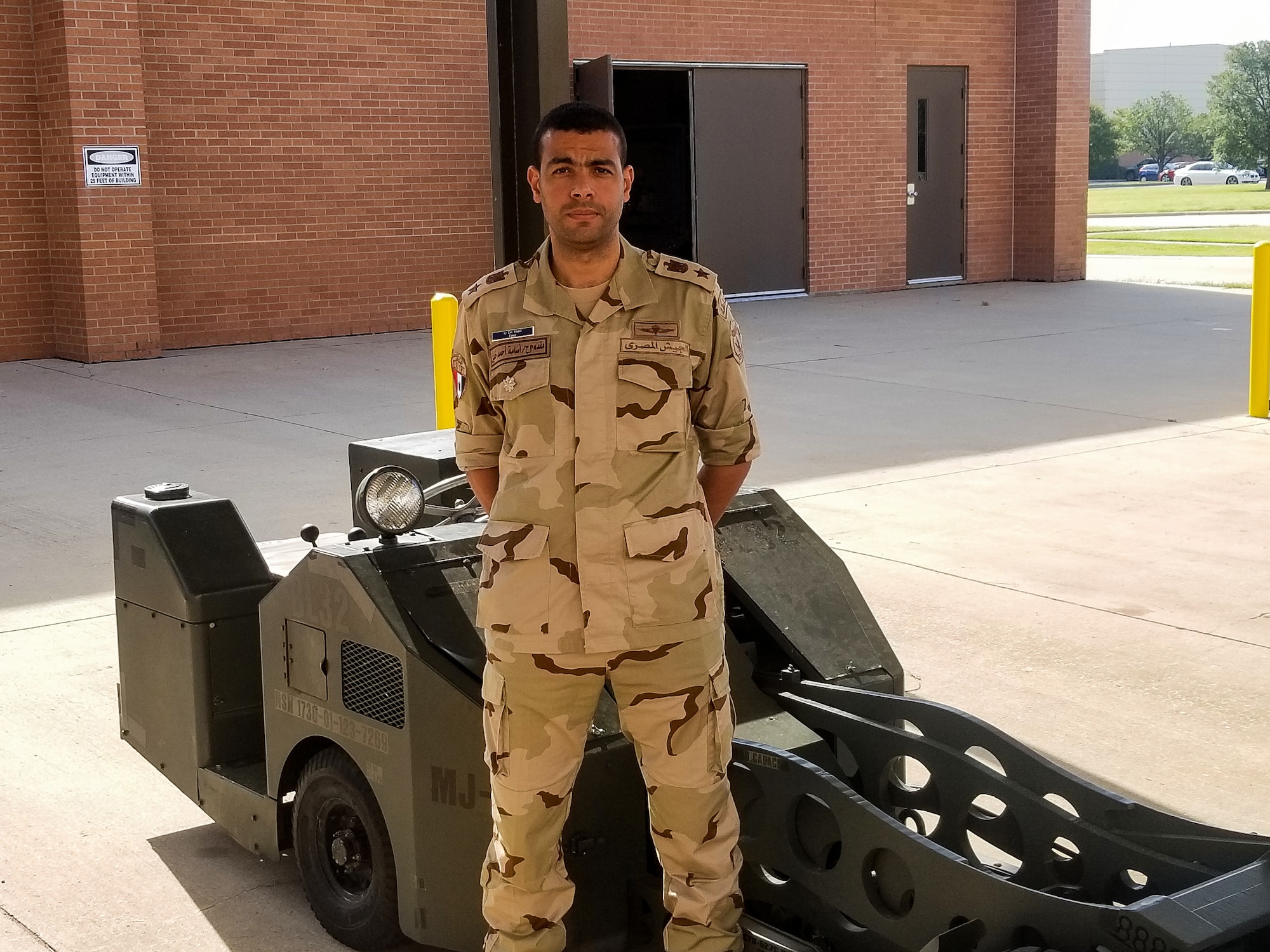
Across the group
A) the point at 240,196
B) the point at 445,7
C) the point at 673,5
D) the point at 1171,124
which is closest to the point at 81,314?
the point at 240,196

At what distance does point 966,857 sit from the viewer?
10.6 ft

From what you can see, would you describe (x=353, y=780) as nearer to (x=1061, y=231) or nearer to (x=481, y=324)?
(x=481, y=324)

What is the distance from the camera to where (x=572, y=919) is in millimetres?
3365

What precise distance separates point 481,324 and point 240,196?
13521 mm

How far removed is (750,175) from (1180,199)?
1959 inches

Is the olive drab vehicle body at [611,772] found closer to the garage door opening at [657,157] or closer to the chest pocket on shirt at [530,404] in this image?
the chest pocket on shirt at [530,404]

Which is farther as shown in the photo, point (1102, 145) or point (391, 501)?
point (1102, 145)

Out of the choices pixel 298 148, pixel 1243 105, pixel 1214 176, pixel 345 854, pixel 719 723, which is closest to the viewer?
pixel 719 723

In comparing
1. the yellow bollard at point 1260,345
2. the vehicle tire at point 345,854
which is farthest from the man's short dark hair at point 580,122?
the yellow bollard at point 1260,345

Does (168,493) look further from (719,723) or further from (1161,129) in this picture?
(1161,129)

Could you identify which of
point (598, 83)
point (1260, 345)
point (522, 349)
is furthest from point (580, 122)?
→ point (1260, 345)

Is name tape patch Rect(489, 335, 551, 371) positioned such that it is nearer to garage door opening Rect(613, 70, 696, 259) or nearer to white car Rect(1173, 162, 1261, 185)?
garage door opening Rect(613, 70, 696, 259)

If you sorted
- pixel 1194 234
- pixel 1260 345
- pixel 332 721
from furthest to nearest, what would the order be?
1. pixel 1194 234
2. pixel 1260 345
3. pixel 332 721

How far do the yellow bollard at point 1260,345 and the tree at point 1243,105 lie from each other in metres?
81.0
